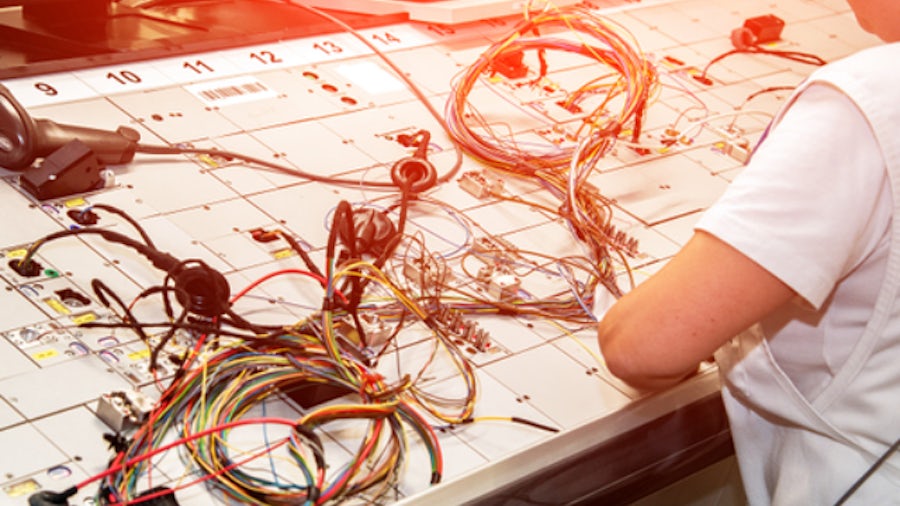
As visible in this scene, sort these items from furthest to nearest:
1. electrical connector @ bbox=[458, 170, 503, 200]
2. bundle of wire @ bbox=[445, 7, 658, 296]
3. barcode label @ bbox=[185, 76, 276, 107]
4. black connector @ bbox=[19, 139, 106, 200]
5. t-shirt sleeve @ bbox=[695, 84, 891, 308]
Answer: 1. barcode label @ bbox=[185, 76, 276, 107]
2. electrical connector @ bbox=[458, 170, 503, 200]
3. bundle of wire @ bbox=[445, 7, 658, 296]
4. black connector @ bbox=[19, 139, 106, 200]
5. t-shirt sleeve @ bbox=[695, 84, 891, 308]

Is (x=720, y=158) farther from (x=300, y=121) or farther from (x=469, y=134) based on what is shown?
(x=300, y=121)

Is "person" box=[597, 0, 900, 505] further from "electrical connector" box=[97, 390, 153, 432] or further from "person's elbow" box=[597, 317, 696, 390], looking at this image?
"electrical connector" box=[97, 390, 153, 432]

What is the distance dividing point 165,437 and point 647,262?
1147 mm

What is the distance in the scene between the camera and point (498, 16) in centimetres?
340

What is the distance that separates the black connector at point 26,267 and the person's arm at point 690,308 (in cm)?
108

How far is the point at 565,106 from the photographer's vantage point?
3.04 metres

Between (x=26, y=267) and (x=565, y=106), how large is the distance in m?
1.52

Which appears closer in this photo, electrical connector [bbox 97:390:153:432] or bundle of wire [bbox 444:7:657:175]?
electrical connector [bbox 97:390:153:432]

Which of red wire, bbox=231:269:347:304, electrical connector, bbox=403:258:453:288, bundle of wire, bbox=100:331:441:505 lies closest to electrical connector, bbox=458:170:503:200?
electrical connector, bbox=403:258:453:288

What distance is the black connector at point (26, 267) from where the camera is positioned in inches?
81.8

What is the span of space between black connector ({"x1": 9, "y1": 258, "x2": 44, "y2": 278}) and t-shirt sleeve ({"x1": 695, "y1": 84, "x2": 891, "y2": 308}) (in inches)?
50.0

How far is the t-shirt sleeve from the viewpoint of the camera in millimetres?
1425

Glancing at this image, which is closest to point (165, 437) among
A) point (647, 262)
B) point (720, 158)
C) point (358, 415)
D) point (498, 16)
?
point (358, 415)

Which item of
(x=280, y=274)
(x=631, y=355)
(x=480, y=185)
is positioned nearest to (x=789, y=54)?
(x=480, y=185)
